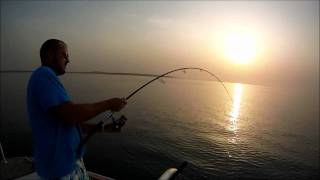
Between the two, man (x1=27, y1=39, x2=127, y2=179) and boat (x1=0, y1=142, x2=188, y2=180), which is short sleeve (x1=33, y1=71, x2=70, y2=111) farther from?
boat (x1=0, y1=142, x2=188, y2=180)

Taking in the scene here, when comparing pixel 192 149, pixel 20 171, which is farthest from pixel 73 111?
pixel 192 149

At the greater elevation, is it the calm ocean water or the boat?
the boat

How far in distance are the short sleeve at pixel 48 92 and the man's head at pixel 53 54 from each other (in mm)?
294

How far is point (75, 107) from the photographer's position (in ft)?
9.10

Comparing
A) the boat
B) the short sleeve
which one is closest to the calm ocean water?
the boat

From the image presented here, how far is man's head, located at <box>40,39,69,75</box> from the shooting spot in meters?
3.09

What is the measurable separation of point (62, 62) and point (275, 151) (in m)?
33.2

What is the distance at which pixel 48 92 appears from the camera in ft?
9.18

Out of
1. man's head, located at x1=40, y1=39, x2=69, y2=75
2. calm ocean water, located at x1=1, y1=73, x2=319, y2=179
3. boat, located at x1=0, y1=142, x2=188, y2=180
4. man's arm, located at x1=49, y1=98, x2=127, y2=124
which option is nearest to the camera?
man's arm, located at x1=49, y1=98, x2=127, y2=124

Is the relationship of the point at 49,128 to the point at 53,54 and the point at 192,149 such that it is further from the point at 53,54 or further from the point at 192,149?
the point at 192,149

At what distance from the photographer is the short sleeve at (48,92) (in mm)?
2789

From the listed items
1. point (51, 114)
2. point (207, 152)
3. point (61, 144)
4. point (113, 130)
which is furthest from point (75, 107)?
point (207, 152)

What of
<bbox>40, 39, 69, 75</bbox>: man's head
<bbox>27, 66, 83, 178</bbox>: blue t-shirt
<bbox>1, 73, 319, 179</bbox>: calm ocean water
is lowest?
<bbox>1, 73, 319, 179</bbox>: calm ocean water

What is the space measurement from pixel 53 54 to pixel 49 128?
0.83 metres
